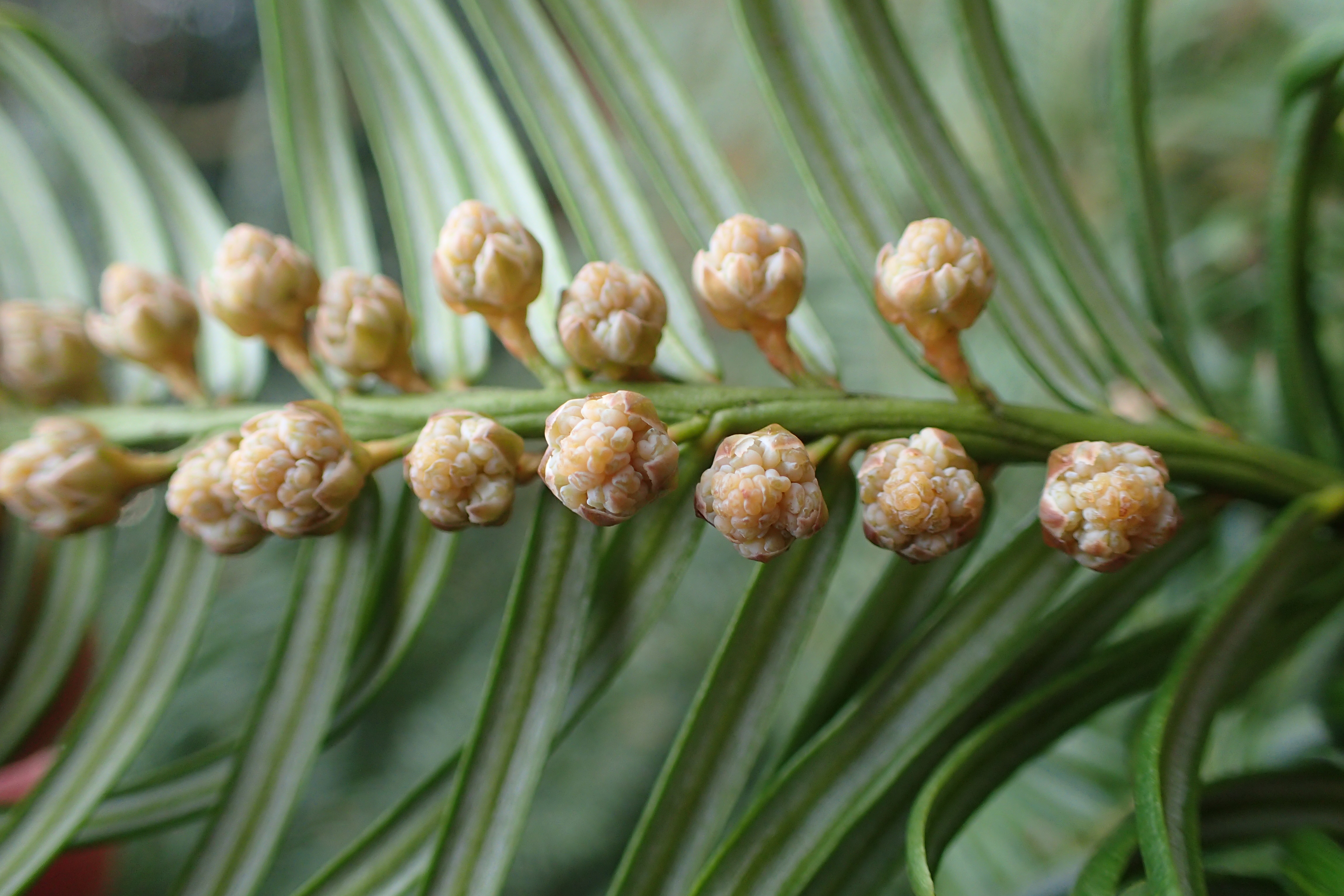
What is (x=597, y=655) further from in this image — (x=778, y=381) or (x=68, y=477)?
(x=778, y=381)

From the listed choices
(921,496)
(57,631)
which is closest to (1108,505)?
(921,496)

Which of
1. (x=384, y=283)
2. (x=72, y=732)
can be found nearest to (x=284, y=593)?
(x=72, y=732)

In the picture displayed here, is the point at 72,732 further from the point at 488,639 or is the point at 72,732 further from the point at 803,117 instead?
the point at 488,639

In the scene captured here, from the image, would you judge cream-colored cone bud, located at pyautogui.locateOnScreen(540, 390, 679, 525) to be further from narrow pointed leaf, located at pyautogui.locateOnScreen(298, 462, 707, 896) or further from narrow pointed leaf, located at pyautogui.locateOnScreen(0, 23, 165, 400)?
narrow pointed leaf, located at pyautogui.locateOnScreen(0, 23, 165, 400)

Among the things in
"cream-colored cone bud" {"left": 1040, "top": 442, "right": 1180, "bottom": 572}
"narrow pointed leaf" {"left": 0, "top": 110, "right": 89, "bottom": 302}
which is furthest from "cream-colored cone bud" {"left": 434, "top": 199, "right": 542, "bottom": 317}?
"narrow pointed leaf" {"left": 0, "top": 110, "right": 89, "bottom": 302}

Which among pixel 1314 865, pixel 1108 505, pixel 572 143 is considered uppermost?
pixel 572 143
